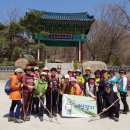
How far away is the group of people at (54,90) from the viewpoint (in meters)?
9.00

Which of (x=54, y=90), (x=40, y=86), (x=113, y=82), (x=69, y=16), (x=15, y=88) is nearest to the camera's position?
(x=15, y=88)

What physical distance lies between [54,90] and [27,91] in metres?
0.88

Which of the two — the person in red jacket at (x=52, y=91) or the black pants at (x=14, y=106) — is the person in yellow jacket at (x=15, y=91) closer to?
the black pants at (x=14, y=106)

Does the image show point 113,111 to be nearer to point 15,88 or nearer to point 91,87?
point 91,87

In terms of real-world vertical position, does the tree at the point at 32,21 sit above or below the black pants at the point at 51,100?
above

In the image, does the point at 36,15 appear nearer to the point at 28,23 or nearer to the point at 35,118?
the point at 28,23

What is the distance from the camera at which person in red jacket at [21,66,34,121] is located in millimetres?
9047

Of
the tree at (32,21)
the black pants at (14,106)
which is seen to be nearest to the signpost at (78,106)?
the black pants at (14,106)


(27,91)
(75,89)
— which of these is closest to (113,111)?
(75,89)

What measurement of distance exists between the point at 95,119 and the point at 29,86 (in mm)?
2232

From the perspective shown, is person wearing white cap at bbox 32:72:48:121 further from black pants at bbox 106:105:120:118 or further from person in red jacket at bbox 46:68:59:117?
black pants at bbox 106:105:120:118

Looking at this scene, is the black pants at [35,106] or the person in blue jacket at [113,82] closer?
the black pants at [35,106]

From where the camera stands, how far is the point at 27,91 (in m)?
9.14

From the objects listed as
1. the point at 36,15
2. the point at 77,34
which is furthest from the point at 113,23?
the point at 36,15
